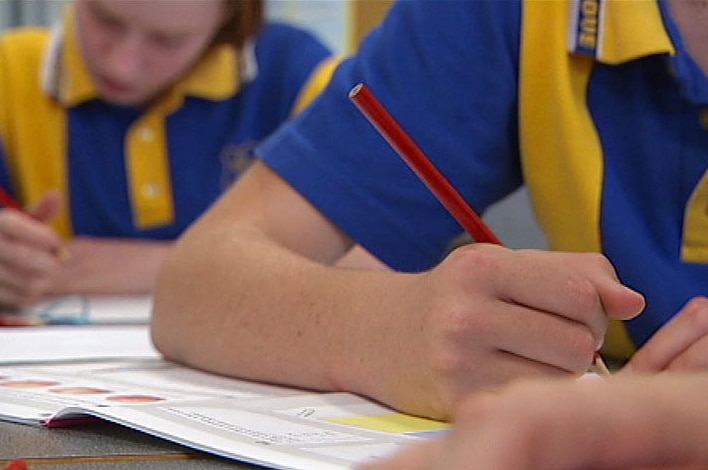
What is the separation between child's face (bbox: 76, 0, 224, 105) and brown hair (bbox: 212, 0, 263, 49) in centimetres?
2

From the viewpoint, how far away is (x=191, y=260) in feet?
2.66

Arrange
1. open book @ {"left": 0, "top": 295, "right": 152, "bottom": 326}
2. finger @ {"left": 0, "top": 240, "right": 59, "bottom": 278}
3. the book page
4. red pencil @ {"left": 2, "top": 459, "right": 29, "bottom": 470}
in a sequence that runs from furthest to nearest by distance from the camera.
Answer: finger @ {"left": 0, "top": 240, "right": 59, "bottom": 278} → open book @ {"left": 0, "top": 295, "right": 152, "bottom": 326} → the book page → red pencil @ {"left": 2, "top": 459, "right": 29, "bottom": 470}

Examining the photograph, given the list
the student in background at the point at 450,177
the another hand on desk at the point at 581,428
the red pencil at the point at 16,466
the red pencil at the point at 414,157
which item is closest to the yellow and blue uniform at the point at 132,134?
the student in background at the point at 450,177

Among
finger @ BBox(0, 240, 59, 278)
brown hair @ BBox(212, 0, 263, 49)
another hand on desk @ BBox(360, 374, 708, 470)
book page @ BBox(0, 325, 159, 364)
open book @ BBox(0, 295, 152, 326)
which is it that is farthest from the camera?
brown hair @ BBox(212, 0, 263, 49)

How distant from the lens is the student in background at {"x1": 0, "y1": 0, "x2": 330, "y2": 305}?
155 cm

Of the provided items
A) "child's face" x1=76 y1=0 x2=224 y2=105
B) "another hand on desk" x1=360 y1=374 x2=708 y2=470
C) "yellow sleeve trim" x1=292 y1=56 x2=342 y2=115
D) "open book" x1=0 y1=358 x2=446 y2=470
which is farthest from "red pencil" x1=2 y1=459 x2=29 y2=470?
"yellow sleeve trim" x1=292 y1=56 x2=342 y2=115

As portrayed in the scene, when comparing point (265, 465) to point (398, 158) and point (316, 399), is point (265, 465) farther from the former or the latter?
point (398, 158)

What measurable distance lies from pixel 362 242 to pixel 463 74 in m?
0.14

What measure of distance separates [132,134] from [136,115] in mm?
30

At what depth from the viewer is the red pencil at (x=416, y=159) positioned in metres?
0.61

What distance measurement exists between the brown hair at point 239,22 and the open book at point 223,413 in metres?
0.90

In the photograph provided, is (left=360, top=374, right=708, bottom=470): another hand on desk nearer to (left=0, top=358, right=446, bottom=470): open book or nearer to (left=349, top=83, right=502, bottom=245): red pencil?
(left=0, top=358, right=446, bottom=470): open book

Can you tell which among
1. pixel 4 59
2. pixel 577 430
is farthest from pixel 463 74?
pixel 4 59

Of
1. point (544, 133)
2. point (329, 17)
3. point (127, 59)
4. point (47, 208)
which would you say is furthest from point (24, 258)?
point (329, 17)
